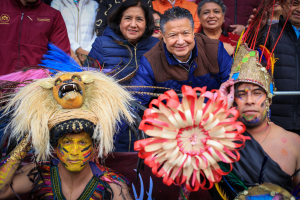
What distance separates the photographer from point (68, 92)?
1.93m

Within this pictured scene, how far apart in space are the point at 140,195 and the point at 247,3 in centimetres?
332

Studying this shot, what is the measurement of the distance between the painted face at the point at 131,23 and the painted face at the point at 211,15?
825 millimetres

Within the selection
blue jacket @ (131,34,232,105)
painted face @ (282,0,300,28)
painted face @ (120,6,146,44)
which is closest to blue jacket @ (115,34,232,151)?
blue jacket @ (131,34,232,105)

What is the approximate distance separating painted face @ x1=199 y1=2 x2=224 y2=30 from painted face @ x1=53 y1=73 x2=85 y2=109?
81.2 inches

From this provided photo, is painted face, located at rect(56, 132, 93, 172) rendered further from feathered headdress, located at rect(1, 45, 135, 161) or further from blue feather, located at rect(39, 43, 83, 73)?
blue feather, located at rect(39, 43, 83, 73)

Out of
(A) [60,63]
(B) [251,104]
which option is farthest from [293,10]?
(A) [60,63]

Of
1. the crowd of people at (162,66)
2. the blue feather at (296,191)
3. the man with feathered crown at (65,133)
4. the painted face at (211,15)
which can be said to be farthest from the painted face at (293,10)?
the man with feathered crown at (65,133)

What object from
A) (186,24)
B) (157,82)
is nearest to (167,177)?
(157,82)

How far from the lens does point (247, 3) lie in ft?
13.8

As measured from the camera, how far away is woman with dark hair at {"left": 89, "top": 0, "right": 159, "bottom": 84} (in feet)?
10.2

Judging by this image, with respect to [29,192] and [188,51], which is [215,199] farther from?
[29,192]

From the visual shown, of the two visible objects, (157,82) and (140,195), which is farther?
(157,82)

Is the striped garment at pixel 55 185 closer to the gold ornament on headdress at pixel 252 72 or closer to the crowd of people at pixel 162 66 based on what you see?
the crowd of people at pixel 162 66

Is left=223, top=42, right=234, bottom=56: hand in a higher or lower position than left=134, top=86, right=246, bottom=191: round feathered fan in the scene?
higher
